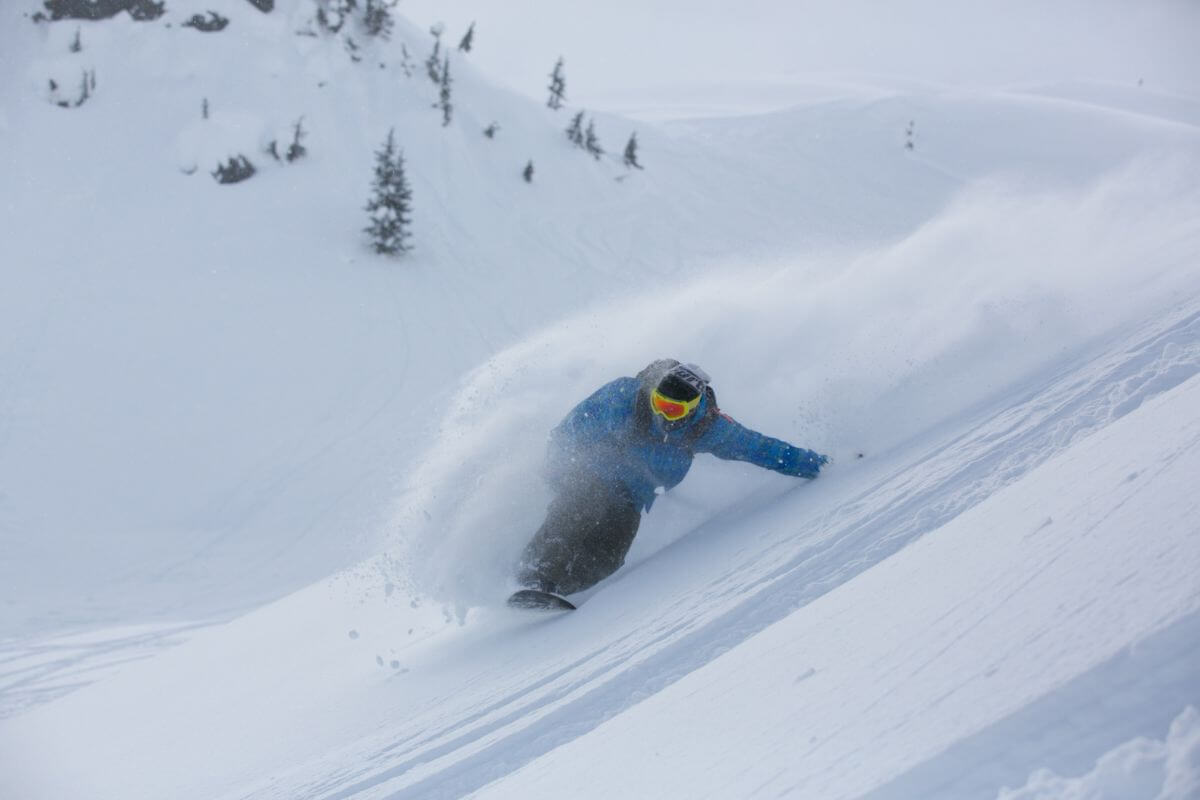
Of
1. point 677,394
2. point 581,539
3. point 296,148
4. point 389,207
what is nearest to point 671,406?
point 677,394

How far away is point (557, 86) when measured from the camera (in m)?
24.8

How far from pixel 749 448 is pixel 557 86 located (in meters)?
23.1

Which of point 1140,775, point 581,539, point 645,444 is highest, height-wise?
point 1140,775

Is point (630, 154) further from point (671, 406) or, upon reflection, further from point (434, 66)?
point (671, 406)

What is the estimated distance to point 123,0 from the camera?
66.6ft

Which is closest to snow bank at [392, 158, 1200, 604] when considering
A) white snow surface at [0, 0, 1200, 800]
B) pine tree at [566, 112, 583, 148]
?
white snow surface at [0, 0, 1200, 800]

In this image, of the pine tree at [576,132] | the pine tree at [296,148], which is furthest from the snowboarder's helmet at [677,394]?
the pine tree at [576,132]

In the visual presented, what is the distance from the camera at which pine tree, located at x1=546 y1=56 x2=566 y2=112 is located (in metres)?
24.6

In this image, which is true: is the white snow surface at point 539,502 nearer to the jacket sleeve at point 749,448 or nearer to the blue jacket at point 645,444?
the jacket sleeve at point 749,448

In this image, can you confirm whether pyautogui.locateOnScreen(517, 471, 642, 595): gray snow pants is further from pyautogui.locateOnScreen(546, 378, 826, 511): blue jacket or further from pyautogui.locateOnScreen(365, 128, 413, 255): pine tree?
pyautogui.locateOnScreen(365, 128, 413, 255): pine tree

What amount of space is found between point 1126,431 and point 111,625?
28.3 ft

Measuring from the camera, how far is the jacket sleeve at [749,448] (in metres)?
4.35

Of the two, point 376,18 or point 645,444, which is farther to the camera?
point 376,18

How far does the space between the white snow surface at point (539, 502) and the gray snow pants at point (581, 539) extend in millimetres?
180
